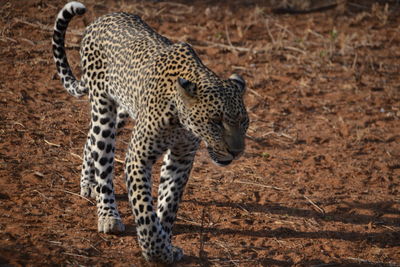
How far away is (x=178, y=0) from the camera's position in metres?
14.1

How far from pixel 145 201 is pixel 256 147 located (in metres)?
3.76

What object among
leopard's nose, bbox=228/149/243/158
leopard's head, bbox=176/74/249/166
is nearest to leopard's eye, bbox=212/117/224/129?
leopard's head, bbox=176/74/249/166

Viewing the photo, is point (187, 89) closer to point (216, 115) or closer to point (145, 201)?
point (216, 115)

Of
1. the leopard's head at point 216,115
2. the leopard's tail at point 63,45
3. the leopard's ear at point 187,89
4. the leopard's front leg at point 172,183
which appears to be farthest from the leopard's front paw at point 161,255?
the leopard's tail at point 63,45

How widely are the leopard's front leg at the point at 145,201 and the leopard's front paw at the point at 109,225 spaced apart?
67 centimetres

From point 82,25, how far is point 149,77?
6.40 m

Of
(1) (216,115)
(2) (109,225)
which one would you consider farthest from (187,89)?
(2) (109,225)

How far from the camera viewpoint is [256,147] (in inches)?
374

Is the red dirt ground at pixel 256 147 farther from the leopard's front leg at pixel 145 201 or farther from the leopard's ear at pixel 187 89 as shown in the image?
the leopard's ear at pixel 187 89

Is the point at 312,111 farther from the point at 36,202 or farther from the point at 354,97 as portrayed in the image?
the point at 36,202

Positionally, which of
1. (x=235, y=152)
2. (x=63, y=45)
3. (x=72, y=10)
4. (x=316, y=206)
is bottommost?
(x=316, y=206)

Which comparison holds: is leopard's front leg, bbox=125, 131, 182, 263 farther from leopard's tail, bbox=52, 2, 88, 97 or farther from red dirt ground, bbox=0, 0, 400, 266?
leopard's tail, bbox=52, 2, 88, 97

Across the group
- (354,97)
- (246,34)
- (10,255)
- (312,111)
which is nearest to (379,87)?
(354,97)

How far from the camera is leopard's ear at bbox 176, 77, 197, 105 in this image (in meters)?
5.63
